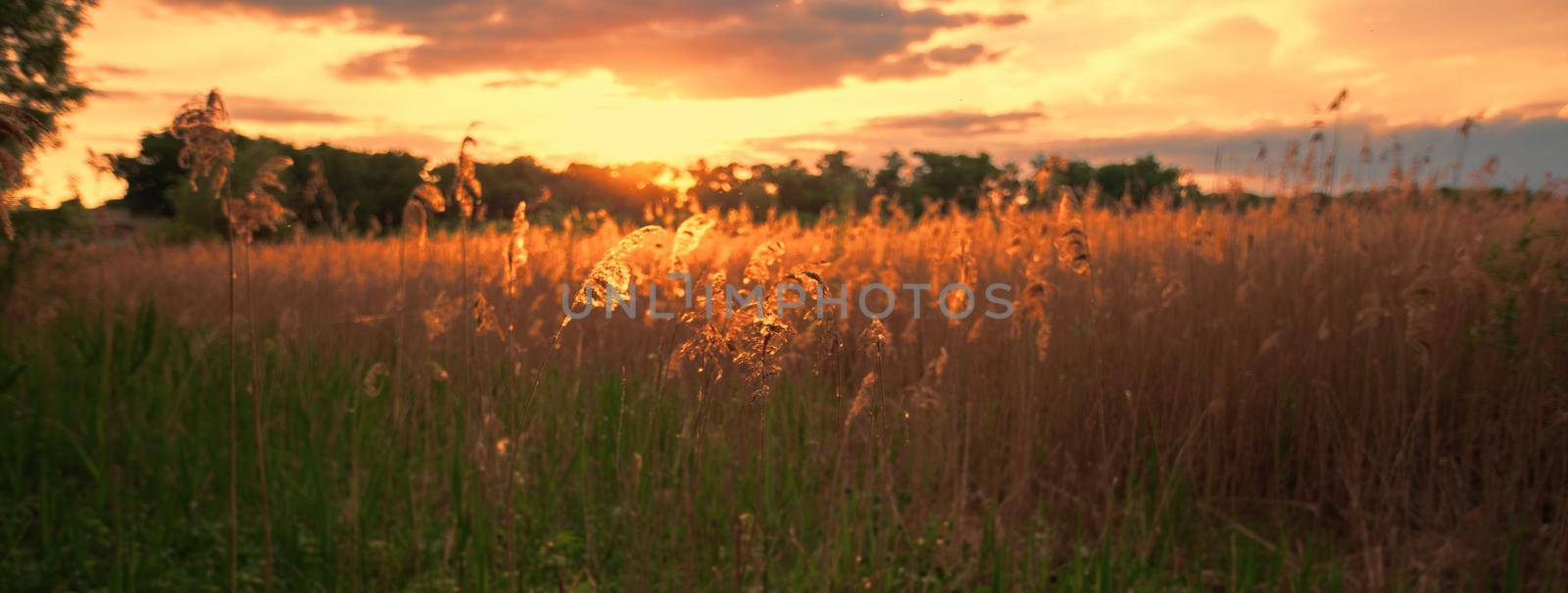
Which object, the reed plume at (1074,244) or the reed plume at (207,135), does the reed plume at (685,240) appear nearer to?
the reed plume at (207,135)

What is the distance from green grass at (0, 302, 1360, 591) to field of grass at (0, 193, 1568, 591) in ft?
0.08

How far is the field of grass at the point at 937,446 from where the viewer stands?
9.78 ft

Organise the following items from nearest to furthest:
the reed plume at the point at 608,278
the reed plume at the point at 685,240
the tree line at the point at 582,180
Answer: the reed plume at the point at 608,278, the reed plume at the point at 685,240, the tree line at the point at 582,180

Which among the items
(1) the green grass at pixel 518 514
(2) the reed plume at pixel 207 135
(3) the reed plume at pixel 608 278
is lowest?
(1) the green grass at pixel 518 514

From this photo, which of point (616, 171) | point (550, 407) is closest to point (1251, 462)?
point (550, 407)

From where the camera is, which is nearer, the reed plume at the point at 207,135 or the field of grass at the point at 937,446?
the reed plume at the point at 207,135

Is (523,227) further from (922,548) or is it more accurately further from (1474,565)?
(1474,565)

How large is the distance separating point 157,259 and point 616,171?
22.0 metres

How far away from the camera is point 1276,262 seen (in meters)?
4.94

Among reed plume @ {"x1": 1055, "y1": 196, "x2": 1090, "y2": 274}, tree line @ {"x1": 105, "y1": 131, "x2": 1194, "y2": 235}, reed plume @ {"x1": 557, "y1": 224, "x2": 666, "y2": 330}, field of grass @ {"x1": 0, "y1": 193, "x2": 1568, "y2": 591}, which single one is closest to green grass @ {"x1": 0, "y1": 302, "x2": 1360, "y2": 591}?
field of grass @ {"x1": 0, "y1": 193, "x2": 1568, "y2": 591}

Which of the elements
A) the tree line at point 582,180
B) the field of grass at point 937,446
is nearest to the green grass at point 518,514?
the field of grass at point 937,446

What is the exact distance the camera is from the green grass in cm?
289

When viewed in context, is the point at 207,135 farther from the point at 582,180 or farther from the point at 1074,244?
the point at 582,180

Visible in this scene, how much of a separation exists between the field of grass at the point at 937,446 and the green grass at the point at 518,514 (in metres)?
0.02
